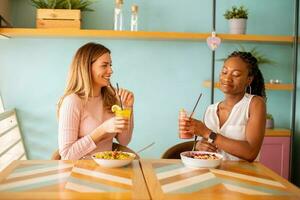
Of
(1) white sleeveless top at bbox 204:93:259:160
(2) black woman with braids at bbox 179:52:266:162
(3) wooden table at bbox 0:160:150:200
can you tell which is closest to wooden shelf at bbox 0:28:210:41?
(2) black woman with braids at bbox 179:52:266:162

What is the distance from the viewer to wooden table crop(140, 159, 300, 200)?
145 cm

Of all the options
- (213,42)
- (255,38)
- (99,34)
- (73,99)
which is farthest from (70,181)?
(255,38)

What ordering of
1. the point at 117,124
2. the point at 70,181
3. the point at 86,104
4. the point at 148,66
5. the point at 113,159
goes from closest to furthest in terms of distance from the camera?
the point at 70,181 → the point at 113,159 → the point at 117,124 → the point at 86,104 → the point at 148,66

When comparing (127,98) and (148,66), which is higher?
(148,66)

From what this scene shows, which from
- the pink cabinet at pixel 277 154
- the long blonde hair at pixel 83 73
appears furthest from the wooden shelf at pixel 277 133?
the long blonde hair at pixel 83 73

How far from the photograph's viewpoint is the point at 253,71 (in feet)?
7.50

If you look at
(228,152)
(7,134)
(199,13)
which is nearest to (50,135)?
(7,134)

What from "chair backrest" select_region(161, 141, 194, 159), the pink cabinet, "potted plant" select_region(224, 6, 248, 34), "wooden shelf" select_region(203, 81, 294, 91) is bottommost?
the pink cabinet

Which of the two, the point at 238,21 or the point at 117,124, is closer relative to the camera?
the point at 117,124

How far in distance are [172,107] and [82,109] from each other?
4.72 feet

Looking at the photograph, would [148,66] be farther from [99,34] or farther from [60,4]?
[60,4]

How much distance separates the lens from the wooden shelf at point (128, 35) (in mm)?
3074

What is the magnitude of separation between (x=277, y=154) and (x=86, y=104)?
6.06 feet

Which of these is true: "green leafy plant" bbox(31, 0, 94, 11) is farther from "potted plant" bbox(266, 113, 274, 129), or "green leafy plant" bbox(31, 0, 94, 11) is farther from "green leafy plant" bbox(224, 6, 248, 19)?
"potted plant" bbox(266, 113, 274, 129)
